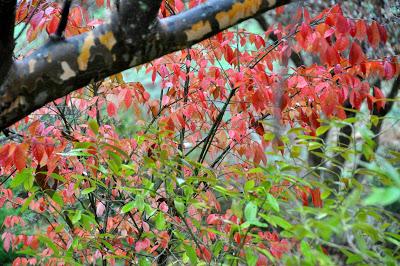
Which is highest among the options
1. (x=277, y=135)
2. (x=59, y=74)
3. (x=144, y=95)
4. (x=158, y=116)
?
(x=59, y=74)

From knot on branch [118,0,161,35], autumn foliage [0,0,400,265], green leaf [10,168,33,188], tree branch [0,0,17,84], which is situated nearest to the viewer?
tree branch [0,0,17,84]

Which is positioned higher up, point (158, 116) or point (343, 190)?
point (343, 190)

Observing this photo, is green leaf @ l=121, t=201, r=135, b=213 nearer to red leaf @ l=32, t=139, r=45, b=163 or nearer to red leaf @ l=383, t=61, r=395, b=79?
red leaf @ l=32, t=139, r=45, b=163

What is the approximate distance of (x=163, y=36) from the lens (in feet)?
4.91

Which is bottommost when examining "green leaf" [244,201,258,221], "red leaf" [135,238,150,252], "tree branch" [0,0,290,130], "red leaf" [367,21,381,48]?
"red leaf" [135,238,150,252]

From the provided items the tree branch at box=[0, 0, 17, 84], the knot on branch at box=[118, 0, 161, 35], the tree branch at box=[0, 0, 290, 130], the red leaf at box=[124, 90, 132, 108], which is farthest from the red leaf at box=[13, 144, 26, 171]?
the red leaf at box=[124, 90, 132, 108]

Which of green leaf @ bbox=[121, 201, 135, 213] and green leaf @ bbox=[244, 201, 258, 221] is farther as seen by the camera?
green leaf @ bbox=[121, 201, 135, 213]

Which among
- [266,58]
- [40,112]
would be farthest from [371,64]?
[40,112]

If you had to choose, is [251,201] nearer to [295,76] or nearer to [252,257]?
[252,257]

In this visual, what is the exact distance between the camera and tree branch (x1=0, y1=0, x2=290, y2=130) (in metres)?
1.41

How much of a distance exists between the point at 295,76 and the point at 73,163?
133cm

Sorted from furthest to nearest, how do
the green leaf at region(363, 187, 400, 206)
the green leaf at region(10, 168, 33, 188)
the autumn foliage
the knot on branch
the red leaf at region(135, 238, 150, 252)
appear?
the red leaf at region(135, 238, 150, 252)
the autumn foliage
the green leaf at region(10, 168, 33, 188)
the knot on branch
the green leaf at region(363, 187, 400, 206)

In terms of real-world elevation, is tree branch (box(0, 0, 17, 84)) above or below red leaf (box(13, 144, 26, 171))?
above

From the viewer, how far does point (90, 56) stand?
1.44m
